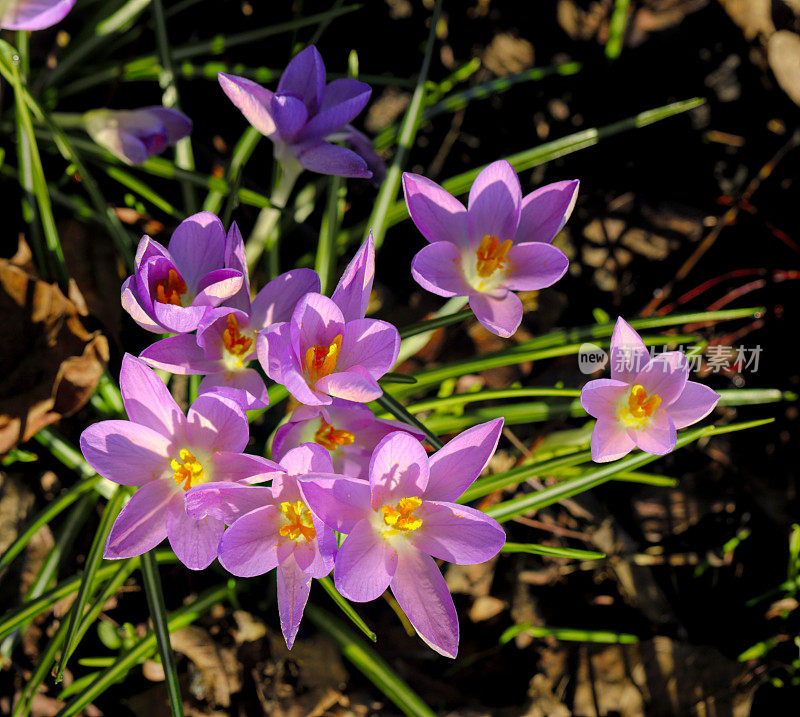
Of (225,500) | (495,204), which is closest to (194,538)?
(225,500)

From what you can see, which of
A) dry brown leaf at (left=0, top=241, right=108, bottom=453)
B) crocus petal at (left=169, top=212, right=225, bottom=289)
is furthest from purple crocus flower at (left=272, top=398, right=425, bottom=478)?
dry brown leaf at (left=0, top=241, right=108, bottom=453)

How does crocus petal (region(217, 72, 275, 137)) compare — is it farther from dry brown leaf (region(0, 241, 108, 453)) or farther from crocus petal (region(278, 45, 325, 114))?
dry brown leaf (region(0, 241, 108, 453))

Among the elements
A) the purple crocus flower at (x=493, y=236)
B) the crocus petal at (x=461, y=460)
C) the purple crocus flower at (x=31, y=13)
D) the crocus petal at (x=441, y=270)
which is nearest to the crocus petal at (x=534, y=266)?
the purple crocus flower at (x=493, y=236)

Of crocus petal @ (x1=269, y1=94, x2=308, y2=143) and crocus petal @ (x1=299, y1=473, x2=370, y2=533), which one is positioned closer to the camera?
crocus petal @ (x1=299, y1=473, x2=370, y2=533)

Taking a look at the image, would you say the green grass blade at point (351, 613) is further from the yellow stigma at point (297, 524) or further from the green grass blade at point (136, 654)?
the green grass blade at point (136, 654)

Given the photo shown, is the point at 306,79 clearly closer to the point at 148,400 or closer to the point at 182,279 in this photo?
the point at 182,279

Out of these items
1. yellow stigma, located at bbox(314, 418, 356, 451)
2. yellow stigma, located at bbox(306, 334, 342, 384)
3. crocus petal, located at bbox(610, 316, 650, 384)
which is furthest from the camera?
crocus petal, located at bbox(610, 316, 650, 384)

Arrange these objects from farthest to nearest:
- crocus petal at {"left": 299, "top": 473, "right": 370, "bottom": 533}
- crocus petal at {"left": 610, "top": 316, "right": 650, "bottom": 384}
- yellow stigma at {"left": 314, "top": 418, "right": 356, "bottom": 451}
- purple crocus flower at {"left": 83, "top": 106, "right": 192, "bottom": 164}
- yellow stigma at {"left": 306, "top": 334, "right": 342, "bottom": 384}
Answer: purple crocus flower at {"left": 83, "top": 106, "right": 192, "bottom": 164}
crocus petal at {"left": 610, "top": 316, "right": 650, "bottom": 384}
yellow stigma at {"left": 314, "top": 418, "right": 356, "bottom": 451}
yellow stigma at {"left": 306, "top": 334, "right": 342, "bottom": 384}
crocus petal at {"left": 299, "top": 473, "right": 370, "bottom": 533}
